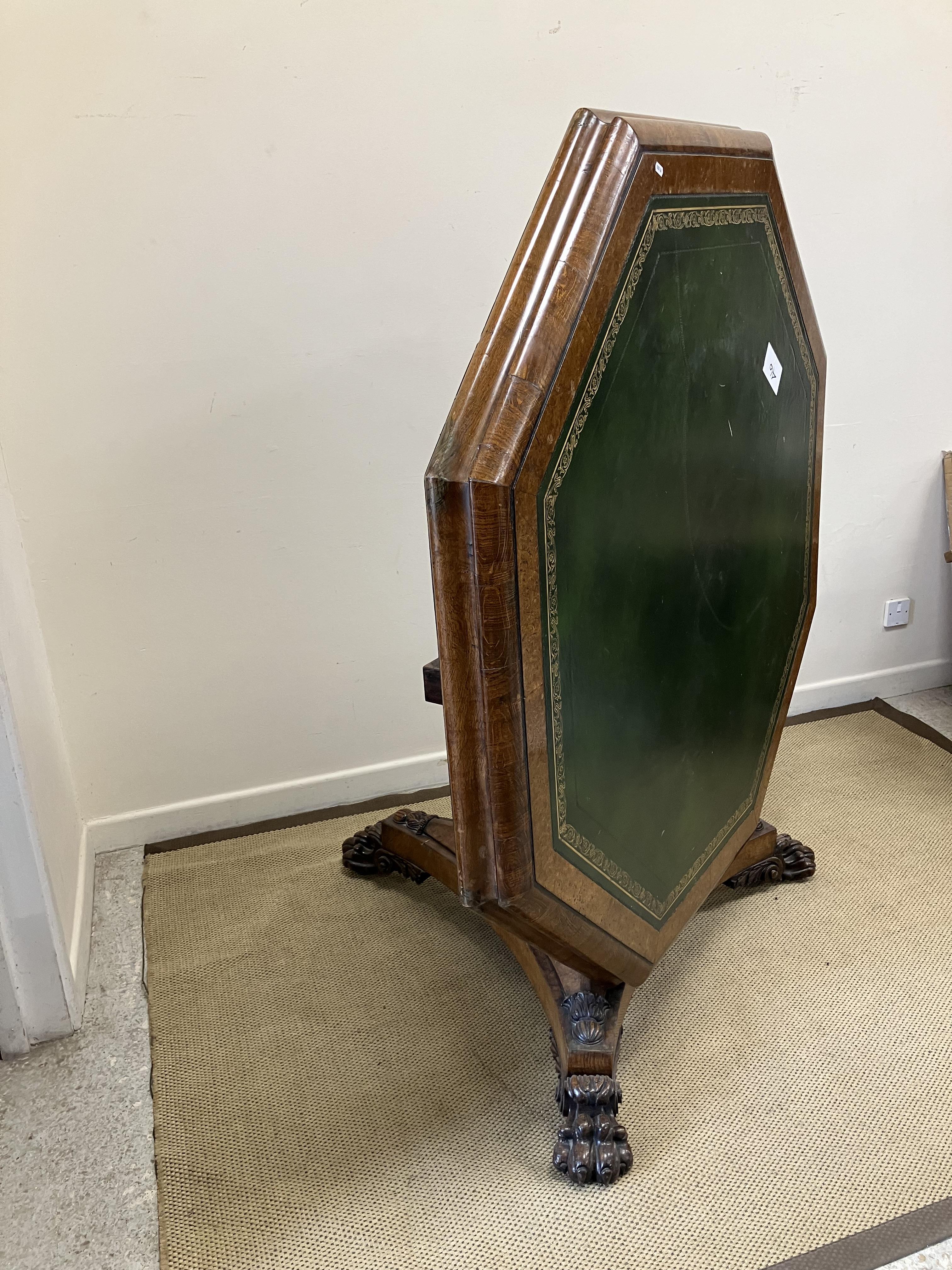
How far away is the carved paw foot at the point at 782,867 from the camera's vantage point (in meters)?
1.99

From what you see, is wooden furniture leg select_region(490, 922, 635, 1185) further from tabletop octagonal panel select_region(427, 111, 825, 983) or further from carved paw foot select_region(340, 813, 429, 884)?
carved paw foot select_region(340, 813, 429, 884)

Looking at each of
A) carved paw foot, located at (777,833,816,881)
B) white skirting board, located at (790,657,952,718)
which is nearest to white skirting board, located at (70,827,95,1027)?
carved paw foot, located at (777,833,816,881)

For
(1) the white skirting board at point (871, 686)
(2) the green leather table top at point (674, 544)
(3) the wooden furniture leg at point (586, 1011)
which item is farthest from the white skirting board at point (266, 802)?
(1) the white skirting board at point (871, 686)

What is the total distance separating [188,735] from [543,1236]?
1358mm

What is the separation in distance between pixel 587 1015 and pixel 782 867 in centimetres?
70

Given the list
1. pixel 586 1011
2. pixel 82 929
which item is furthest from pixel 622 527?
pixel 82 929

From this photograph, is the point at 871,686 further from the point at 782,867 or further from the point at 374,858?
the point at 374,858

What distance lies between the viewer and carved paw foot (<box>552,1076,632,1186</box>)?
1356 millimetres

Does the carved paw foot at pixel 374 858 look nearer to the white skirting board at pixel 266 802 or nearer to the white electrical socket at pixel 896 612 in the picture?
the white skirting board at pixel 266 802

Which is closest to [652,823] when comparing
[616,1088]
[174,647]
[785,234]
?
[616,1088]

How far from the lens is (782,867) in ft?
6.60

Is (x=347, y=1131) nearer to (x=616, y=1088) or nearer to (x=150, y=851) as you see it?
(x=616, y=1088)

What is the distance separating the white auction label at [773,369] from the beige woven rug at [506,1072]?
1.05m

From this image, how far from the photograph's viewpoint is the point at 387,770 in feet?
7.99
